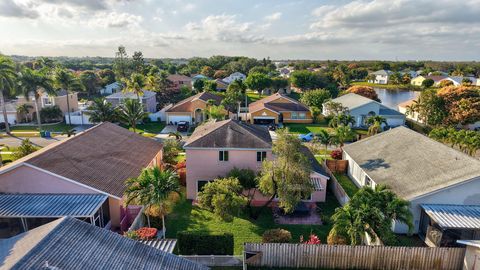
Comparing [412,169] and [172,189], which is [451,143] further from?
[172,189]

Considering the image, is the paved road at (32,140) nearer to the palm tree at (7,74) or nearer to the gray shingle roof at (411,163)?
the palm tree at (7,74)

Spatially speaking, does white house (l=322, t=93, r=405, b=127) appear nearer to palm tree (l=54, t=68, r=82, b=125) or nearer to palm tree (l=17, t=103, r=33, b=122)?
palm tree (l=54, t=68, r=82, b=125)

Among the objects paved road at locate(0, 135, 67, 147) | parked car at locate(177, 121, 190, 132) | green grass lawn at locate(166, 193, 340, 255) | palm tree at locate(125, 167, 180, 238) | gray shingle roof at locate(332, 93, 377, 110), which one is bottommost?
green grass lawn at locate(166, 193, 340, 255)

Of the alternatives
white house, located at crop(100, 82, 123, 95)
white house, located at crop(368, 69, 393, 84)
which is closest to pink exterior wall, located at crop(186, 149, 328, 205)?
white house, located at crop(100, 82, 123, 95)

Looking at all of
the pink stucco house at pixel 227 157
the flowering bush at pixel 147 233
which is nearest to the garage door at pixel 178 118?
the pink stucco house at pixel 227 157

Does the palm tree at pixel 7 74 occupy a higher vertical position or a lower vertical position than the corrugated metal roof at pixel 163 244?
higher

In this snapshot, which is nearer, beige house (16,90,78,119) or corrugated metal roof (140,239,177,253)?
corrugated metal roof (140,239,177,253)
